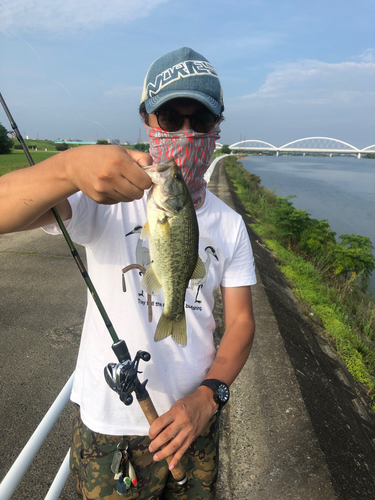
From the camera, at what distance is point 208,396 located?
1.65 meters

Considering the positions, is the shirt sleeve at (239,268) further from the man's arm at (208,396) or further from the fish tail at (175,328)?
the fish tail at (175,328)

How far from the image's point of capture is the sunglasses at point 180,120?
1.71 metres

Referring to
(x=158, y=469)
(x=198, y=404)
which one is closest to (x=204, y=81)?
(x=198, y=404)

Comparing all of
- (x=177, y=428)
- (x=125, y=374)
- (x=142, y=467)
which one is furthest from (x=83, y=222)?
(x=142, y=467)

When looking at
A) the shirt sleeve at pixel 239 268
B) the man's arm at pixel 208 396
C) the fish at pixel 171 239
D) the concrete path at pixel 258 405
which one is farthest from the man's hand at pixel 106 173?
the concrete path at pixel 258 405

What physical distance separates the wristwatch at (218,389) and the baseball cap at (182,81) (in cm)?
147

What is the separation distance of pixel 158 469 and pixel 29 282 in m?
4.75

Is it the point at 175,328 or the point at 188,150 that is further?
the point at 188,150

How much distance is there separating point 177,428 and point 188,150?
143 centimetres

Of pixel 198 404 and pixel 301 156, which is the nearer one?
pixel 198 404

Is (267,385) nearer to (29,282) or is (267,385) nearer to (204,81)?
(204,81)

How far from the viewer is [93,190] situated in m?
1.17

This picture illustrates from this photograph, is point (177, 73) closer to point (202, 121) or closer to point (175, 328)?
point (202, 121)

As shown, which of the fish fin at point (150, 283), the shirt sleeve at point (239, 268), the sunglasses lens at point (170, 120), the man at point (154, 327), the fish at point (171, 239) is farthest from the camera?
the shirt sleeve at point (239, 268)
